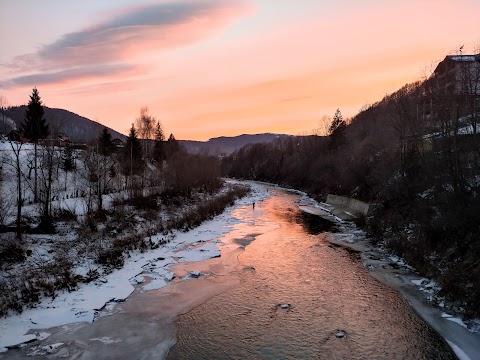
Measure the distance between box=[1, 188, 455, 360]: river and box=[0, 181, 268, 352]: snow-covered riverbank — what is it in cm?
48

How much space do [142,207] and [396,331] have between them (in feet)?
71.8

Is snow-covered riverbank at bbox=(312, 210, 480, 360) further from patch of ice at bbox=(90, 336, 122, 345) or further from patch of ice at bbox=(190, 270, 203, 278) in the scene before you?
patch of ice at bbox=(90, 336, 122, 345)

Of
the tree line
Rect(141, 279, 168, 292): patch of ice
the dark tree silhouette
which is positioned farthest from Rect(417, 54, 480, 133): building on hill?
the dark tree silhouette

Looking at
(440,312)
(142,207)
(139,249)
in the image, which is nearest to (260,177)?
(142,207)

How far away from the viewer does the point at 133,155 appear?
145ft

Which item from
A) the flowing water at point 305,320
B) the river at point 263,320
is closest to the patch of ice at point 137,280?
the river at point 263,320

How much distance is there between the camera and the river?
8.38 m

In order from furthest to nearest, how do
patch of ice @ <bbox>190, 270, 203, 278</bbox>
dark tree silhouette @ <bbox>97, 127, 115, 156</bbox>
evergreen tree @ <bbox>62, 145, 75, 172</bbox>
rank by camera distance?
dark tree silhouette @ <bbox>97, 127, 115, 156</bbox>
evergreen tree @ <bbox>62, 145, 75, 172</bbox>
patch of ice @ <bbox>190, 270, 203, 278</bbox>

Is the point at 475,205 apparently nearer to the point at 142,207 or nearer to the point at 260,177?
the point at 142,207

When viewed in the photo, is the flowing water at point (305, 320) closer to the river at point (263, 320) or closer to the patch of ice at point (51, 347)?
the river at point (263, 320)

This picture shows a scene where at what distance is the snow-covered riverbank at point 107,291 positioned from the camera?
Answer: 30.5ft

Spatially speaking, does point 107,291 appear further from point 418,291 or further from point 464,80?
point 464,80

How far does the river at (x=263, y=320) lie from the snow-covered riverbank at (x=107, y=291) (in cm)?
48

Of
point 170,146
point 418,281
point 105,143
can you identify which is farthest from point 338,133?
point 418,281
